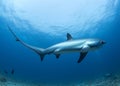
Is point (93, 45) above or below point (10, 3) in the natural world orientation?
below

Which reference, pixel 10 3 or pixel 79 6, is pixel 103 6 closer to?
pixel 79 6

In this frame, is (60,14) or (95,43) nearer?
(95,43)

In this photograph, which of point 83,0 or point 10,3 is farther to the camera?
point 83,0

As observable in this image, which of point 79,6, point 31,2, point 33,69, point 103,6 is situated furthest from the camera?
point 33,69

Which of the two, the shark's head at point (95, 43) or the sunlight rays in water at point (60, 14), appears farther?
the sunlight rays in water at point (60, 14)

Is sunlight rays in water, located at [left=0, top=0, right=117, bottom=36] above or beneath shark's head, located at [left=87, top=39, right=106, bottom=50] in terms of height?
above

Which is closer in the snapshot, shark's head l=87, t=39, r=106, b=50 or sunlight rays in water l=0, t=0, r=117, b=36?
shark's head l=87, t=39, r=106, b=50

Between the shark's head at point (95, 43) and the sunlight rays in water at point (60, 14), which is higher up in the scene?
the sunlight rays in water at point (60, 14)

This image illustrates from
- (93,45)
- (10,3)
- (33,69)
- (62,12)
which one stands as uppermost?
(33,69)

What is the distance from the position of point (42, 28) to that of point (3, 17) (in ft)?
38.1

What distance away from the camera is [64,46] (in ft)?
25.5

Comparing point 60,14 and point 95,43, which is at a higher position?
point 60,14

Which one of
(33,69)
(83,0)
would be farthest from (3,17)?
(33,69)

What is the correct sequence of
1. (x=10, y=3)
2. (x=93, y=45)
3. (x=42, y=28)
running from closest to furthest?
(x=93, y=45) → (x=10, y=3) → (x=42, y=28)
